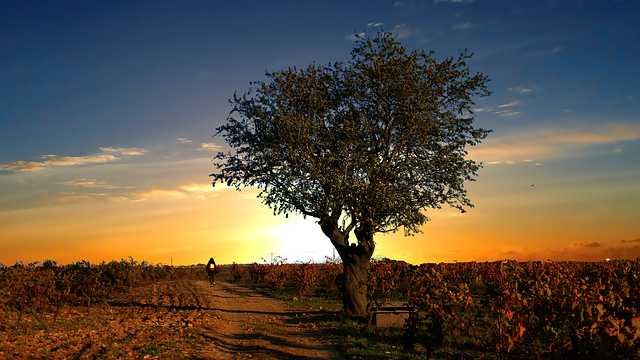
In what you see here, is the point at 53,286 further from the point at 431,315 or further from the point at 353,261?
the point at 431,315

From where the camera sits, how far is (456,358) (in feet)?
33.7

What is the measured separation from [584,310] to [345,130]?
11.3 metres

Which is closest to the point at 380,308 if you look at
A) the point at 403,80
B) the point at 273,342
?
the point at 273,342

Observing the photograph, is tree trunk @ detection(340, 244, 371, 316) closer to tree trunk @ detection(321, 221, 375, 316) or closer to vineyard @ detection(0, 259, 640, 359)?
tree trunk @ detection(321, 221, 375, 316)

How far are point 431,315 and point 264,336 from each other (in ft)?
21.0

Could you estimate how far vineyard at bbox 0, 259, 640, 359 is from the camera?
7.16 m

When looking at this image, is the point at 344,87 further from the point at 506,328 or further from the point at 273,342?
the point at 506,328

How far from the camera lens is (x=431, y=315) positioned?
987 cm


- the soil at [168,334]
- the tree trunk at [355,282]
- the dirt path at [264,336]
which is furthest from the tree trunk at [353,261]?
the dirt path at [264,336]

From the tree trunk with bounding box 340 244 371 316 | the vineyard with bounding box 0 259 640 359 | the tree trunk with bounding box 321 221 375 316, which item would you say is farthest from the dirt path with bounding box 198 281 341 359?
the tree trunk with bounding box 321 221 375 316

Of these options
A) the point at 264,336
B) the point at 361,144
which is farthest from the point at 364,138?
the point at 264,336

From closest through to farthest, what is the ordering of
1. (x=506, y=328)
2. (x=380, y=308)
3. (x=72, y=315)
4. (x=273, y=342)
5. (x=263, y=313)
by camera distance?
(x=506, y=328) < (x=273, y=342) < (x=380, y=308) < (x=72, y=315) < (x=263, y=313)

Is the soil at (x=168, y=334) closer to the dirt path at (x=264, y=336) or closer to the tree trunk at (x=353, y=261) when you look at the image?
the dirt path at (x=264, y=336)

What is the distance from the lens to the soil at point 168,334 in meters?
10.5
